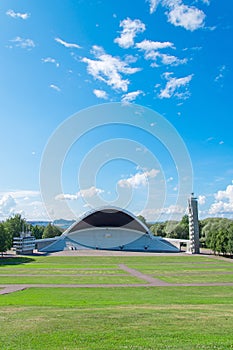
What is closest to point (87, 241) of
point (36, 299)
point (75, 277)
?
point (75, 277)

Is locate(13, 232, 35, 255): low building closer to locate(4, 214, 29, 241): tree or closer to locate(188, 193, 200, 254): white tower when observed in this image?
locate(4, 214, 29, 241): tree

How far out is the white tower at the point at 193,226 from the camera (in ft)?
202

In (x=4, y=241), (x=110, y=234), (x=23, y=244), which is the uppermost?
(x=110, y=234)

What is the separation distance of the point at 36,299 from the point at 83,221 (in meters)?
64.6

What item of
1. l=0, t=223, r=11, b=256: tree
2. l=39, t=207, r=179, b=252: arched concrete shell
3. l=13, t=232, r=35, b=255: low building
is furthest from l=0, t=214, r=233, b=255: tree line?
l=39, t=207, r=179, b=252: arched concrete shell

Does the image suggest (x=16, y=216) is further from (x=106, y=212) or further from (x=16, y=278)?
(x=16, y=278)

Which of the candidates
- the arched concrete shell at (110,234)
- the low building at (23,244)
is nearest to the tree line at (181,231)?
the low building at (23,244)

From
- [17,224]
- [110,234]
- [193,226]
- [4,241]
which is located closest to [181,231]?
[110,234]

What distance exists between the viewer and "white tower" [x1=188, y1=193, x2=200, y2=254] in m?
61.5

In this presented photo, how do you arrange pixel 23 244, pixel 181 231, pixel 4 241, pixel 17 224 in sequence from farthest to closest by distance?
pixel 181 231, pixel 17 224, pixel 23 244, pixel 4 241

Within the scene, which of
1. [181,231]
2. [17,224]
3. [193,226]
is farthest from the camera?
[181,231]

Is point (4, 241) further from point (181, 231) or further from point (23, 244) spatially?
point (181, 231)

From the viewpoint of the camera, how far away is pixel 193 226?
63625 millimetres

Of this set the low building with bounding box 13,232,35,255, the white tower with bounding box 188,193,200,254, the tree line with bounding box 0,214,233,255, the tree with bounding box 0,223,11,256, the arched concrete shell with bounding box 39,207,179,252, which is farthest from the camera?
the arched concrete shell with bounding box 39,207,179,252
